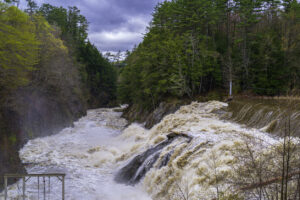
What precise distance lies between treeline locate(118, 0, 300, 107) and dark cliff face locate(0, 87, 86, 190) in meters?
10.1

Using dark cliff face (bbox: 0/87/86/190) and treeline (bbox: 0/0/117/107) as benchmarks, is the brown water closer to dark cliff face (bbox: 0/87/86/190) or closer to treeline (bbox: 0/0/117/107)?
dark cliff face (bbox: 0/87/86/190)

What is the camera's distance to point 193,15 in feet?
77.7

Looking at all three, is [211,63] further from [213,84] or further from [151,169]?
[151,169]

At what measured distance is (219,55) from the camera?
79.9ft

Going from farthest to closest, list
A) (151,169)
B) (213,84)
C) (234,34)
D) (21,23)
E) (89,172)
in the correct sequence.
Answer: (234,34), (213,84), (21,23), (89,172), (151,169)

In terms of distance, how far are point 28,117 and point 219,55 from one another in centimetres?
1976

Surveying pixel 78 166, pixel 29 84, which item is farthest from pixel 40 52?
pixel 78 166

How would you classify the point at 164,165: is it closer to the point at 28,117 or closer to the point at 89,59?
the point at 28,117

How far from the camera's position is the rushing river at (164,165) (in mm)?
6570

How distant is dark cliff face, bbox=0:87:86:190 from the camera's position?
12326 millimetres

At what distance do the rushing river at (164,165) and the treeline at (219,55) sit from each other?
26.3 ft

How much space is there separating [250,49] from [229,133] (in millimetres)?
17586

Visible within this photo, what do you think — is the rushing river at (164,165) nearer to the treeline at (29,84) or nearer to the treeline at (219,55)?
the treeline at (29,84)

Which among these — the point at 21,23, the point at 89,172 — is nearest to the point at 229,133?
the point at 89,172
